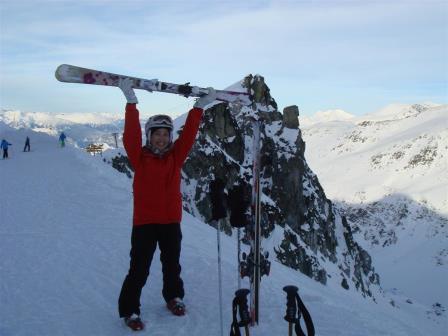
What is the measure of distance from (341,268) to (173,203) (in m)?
56.9

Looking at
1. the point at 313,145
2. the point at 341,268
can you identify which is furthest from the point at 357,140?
the point at 341,268

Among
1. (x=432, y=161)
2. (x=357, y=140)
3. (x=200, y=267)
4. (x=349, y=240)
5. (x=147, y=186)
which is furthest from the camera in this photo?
(x=357, y=140)

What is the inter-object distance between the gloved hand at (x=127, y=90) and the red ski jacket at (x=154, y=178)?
25cm

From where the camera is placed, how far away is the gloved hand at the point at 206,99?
17.9 feet

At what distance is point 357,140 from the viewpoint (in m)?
152

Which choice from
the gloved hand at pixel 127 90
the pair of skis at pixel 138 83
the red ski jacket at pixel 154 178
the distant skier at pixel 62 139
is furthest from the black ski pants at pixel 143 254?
the distant skier at pixel 62 139

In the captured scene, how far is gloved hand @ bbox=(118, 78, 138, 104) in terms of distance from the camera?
5180 mm

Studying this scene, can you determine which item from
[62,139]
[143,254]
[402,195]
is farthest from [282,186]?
[143,254]

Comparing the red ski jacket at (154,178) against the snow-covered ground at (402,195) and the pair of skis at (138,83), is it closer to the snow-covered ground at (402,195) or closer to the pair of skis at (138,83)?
the pair of skis at (138,83)

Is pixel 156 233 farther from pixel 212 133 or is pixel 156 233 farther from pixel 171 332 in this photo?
pixel 212 133

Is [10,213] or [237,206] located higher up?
[237,206]

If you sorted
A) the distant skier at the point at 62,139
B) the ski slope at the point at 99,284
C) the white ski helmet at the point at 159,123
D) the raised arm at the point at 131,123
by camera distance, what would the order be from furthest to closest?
the distant skier at the point at 62,139 → the ski slope at the point at 99,284 → the white ski helmet at the point at 159,123 → the raised arm at the point at 131,123

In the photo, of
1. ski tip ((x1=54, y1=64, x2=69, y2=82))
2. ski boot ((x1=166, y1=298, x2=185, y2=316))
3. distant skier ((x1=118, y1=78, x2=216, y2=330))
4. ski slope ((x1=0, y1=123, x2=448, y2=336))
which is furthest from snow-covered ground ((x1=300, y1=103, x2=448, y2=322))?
ski tip ((x1=54, y1=64, x2=69, y2=82))

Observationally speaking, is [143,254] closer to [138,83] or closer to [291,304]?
[291,304]
